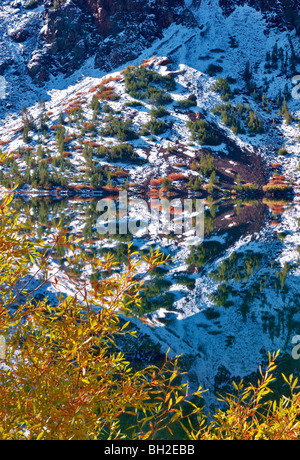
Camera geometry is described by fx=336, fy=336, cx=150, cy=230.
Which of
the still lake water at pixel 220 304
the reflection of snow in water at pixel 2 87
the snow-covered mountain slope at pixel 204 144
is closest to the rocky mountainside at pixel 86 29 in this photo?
the snow-covered mountain slope at pixel 204 144

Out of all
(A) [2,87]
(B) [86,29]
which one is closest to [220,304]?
(A) [2,87]

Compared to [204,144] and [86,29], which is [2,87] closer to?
[86,29]

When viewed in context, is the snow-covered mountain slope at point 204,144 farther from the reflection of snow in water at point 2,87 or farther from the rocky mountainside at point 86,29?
the reflection of snow in water at point 2,87

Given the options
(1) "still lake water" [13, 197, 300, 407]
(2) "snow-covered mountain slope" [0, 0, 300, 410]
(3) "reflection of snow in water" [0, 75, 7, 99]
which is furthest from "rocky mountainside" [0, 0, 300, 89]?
(1) "still lake water" [13, 197, 300, 407]

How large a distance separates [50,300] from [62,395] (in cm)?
630

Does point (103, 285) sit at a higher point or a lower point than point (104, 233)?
higher

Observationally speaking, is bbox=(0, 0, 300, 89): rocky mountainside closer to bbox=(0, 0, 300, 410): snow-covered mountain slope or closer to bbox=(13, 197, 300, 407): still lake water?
bbox=(0, 0, 300, 410): snow-covered mountain slope

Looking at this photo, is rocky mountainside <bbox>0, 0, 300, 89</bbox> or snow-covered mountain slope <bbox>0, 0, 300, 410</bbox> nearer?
snow-covered mountain slope <bbox>0, 0, 300, 410</bbox>

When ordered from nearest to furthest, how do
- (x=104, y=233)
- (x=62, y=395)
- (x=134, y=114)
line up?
(x=62, y=395) → (x=104, y=233) → (x=134, y=114)

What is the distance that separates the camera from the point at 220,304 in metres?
7.22

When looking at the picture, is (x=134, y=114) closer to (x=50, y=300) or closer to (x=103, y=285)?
(x=50, y=300)

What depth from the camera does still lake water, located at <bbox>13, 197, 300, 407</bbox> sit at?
5254 mm

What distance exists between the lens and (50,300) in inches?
285

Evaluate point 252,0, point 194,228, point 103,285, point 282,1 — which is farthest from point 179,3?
point 103,285
